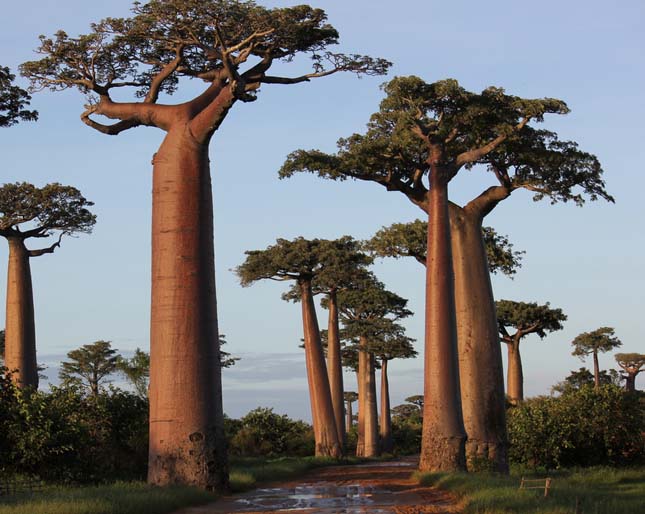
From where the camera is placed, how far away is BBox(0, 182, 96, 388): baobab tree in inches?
1059

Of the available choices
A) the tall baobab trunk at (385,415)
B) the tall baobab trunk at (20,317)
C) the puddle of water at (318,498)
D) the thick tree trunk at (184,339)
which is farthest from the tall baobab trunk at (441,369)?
the tall baobab trunk at (385,415)

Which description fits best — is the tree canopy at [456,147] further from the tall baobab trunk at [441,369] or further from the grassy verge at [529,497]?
the grassy verge at [529,497]

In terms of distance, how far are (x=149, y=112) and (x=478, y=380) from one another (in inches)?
352

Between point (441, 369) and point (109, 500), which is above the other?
point (441, 369)

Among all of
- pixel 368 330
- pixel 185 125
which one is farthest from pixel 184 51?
pixel 368 330

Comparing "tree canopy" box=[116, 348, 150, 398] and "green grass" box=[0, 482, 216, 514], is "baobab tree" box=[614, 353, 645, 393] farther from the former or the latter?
"green grass" box=[0, 482, 216, 514]

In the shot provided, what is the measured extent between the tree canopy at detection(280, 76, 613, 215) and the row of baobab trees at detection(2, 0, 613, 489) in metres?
0.03

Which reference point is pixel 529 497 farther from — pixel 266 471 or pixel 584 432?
pixel 584 432

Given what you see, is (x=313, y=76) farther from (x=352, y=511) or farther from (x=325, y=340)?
(x=325, y=340)

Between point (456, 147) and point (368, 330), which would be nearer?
point (456, 147)

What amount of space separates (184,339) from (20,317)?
14.1m

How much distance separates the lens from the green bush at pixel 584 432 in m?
22.4

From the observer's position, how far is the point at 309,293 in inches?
1325

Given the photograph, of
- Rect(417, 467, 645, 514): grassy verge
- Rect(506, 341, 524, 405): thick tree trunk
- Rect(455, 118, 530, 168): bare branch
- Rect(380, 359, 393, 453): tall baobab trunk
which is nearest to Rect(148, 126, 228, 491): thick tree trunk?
Rect(417, 467, 645, 514): grassy verge
